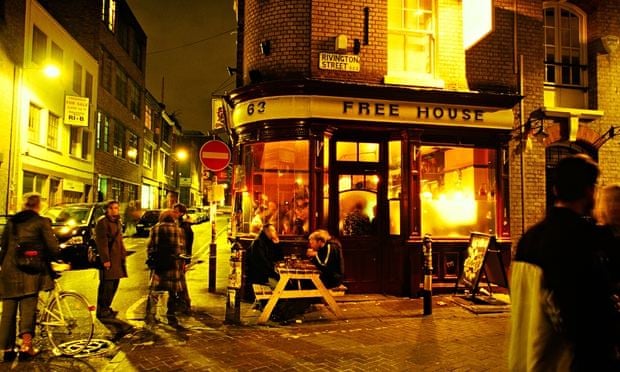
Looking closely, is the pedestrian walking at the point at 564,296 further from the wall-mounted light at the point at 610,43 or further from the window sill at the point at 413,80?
the wall-mounted light at the point at 610,43

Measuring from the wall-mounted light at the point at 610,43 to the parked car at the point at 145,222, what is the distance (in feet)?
70.0

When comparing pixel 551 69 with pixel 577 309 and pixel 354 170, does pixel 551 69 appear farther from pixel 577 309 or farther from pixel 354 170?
pixel 577 309

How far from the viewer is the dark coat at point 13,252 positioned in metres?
5.64

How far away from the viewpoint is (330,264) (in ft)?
26.1

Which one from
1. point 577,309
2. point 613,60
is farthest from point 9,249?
point 613,60

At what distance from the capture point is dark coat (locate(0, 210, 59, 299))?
564cm

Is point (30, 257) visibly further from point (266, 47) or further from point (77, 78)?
point (77, 78)

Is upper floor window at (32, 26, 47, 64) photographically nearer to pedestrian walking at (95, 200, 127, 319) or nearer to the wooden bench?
pedestrian walking at (95, 200, 127, 319)

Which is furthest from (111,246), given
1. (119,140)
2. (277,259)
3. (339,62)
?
(119,140)

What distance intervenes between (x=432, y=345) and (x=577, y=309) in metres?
4.57

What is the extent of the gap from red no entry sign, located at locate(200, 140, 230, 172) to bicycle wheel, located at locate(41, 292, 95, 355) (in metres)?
4.24

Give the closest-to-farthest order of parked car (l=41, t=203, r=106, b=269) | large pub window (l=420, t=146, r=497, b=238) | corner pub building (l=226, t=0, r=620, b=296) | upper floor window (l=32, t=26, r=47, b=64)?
1. corner pub building (l=226, t=0, r=620, b=296)
2. large pub window (l=420, t=146, r=497, b=238)
3. parked car (l=41, t=203, r=106, b=269)
4. upper floor window (l=32, t=26, r=47, b=64)

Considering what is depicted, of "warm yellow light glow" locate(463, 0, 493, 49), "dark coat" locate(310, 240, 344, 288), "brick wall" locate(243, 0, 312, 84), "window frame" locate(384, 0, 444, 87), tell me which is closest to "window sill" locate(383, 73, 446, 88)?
"window frame" locate(384, 0, 444, 87)

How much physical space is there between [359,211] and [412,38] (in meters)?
3.96
